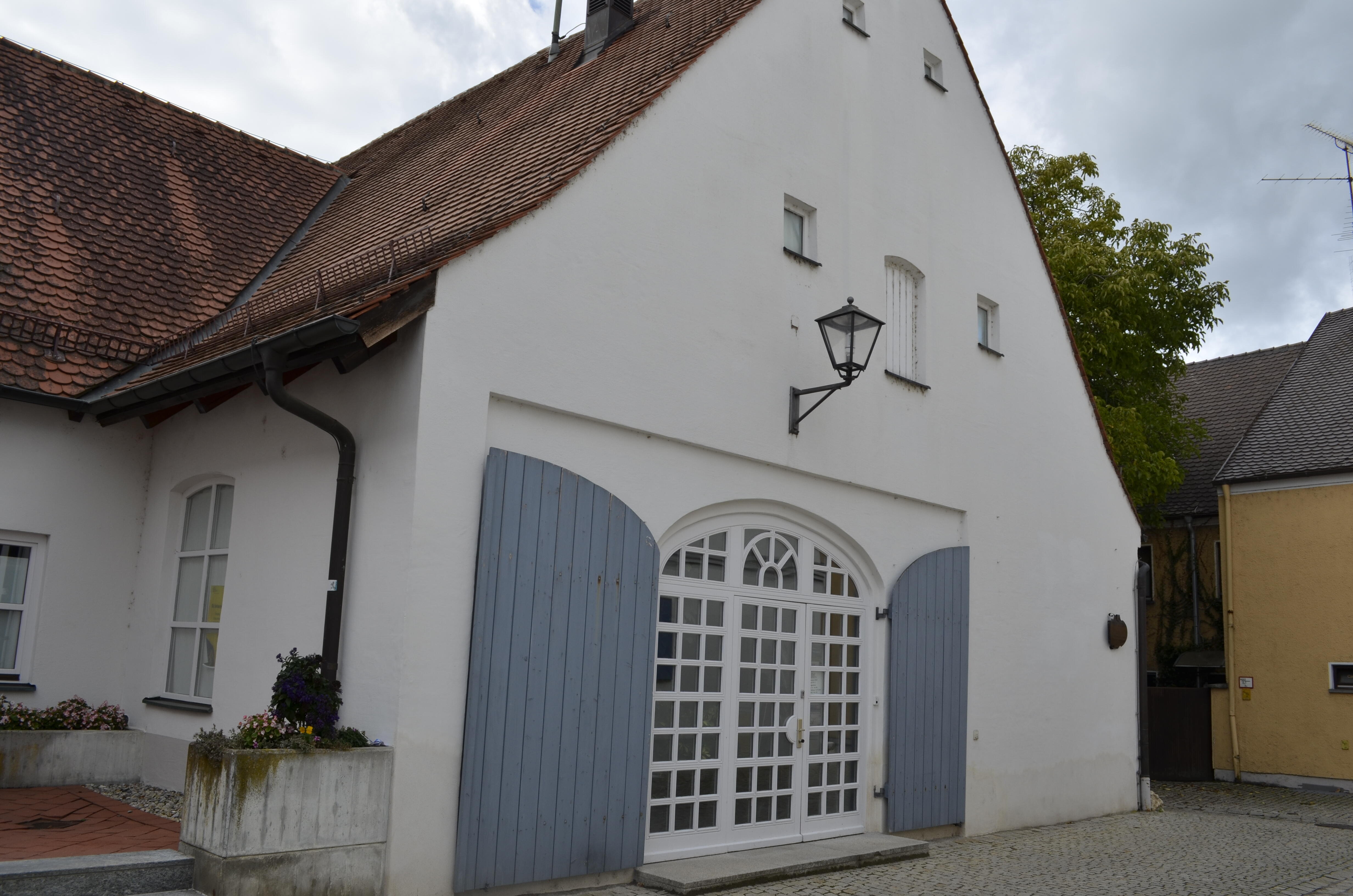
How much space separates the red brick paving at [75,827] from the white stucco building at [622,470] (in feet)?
2.46

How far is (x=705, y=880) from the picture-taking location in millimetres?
7137

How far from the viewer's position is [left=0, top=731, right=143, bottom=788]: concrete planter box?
7.92m

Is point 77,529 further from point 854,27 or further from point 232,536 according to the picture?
point 854,27

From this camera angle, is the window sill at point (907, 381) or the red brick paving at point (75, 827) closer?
the red brick paving at point (75, 827)

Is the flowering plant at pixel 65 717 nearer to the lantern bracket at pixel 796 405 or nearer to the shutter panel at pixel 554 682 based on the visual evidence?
the shutter panel at pixel 554 682

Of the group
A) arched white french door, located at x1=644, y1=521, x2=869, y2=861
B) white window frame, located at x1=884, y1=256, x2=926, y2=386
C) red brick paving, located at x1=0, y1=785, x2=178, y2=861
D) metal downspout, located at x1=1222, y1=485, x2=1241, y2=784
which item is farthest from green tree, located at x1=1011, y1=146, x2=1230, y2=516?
red brick paving, located at x1=0, y1=785, x2=178, y2=861

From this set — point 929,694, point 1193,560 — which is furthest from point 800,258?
point 1193,560

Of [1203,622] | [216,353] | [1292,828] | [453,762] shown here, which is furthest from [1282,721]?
[216,353]

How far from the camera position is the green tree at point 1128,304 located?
58.3 ft

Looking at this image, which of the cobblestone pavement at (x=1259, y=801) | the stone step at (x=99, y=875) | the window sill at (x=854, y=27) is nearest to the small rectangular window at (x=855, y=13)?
the window sill at (x=854, y=27)

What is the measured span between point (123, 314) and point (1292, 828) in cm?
1302

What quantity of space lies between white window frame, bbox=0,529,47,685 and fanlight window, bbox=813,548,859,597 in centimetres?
614

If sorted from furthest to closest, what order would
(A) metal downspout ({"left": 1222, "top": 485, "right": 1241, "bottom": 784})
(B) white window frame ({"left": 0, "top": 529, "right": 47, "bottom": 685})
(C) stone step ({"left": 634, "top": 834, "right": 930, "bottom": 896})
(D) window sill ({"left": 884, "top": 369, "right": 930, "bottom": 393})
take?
(A) metal downspout ({"left": 1222, "top": 485, "right": 1241, "bottom": 784}) → (D) window sill ({"left": 884, "top": 369, "right": 930, "bottom": 393}) → (B) white window frame ({"left": 0, "top": 529, "right": 47, "bottom": 685}) → (C) stone step ({"left": 634, "top": 834, "right": 930, "bottom": 896})

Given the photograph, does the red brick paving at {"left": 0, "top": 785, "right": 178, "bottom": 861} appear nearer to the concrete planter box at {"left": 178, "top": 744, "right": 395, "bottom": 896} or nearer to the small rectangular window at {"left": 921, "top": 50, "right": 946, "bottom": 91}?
the concrete planter box at {"left": 178, "top": 744, "right": 395, "bottom": 896}
